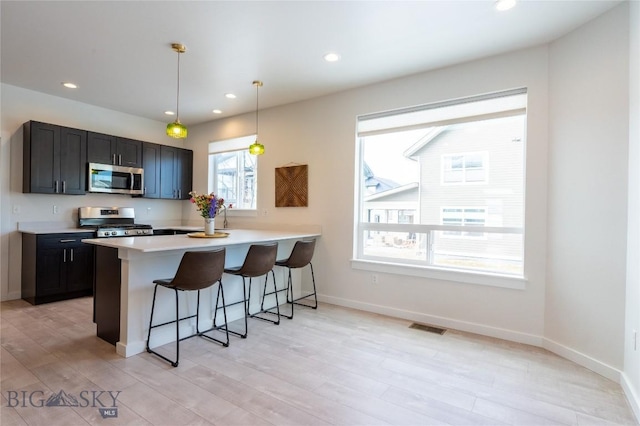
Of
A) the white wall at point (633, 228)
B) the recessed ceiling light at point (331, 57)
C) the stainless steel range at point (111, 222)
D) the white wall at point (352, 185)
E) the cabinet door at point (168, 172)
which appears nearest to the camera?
the white wall at point (633, 228)

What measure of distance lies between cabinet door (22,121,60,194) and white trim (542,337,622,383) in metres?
6.02

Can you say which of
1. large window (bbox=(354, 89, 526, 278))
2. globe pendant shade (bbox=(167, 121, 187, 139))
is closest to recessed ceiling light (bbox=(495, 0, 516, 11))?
large window (bbox=(354, 89, 526, 278))

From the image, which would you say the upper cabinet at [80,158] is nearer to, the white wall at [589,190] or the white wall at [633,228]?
the white wall at [589,190]

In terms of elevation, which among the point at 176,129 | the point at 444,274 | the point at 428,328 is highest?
the point at 176,129

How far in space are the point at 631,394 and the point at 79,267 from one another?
571 cm

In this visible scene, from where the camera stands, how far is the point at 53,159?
13.9ft

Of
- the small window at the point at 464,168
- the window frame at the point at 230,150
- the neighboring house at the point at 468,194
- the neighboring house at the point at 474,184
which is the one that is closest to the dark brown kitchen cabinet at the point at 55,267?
the window frame at the point at 230,150

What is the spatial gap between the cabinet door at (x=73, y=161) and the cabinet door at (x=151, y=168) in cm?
87

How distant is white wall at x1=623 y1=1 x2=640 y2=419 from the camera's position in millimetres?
2113

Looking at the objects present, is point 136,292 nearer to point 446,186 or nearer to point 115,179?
point 115,179

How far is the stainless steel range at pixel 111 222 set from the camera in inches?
181

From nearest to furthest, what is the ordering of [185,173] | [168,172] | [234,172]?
[234,172] < [168,172] < [185,173]

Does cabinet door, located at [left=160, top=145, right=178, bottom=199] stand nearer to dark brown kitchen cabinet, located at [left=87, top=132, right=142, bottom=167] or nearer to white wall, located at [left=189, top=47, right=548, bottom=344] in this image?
dark brown kitchen cabinet, located at [left=87, top=132, right=142, bottom=167]

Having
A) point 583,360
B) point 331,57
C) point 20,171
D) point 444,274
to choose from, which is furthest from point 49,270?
point 583,360
